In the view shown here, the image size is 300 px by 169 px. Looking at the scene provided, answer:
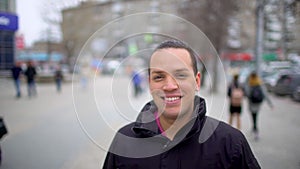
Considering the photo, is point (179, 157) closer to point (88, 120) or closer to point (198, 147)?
point (198, 147)

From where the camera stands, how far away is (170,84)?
4.09ft

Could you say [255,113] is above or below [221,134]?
below

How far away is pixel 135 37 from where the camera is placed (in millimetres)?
1611

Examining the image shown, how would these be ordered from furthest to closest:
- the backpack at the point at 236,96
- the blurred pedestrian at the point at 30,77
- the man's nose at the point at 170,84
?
1. the blurred pedestrian at the point at 30,77
2. the backpack at the point at 236,96
3. the man's nose at the point at 170,84

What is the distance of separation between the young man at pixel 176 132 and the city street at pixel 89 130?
225mm

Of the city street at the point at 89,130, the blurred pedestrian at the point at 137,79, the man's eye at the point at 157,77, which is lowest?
the city street at the point at 89,130

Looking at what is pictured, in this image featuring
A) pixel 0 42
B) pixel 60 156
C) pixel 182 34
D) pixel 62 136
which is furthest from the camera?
pixel 62 136

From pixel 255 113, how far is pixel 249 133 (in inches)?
17.5

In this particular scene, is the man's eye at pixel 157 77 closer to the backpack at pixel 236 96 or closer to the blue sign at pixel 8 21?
the blue sign at pixel 8 21

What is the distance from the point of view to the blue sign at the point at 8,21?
2.99m

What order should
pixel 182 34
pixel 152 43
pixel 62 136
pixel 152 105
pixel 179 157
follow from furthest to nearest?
pixel 62 136, pixel 182 34, pixel 152 43, pixel 152 105, pixel 179 157

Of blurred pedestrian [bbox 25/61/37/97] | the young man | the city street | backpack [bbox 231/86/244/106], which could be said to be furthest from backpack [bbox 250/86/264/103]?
blurred pedestrian [bbox 25/61/37/97]

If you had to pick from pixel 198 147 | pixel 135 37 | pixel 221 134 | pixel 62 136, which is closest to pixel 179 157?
pixel 198 147

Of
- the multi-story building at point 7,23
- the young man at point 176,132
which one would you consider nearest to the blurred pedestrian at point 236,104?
the multi-story building at point 7,23
